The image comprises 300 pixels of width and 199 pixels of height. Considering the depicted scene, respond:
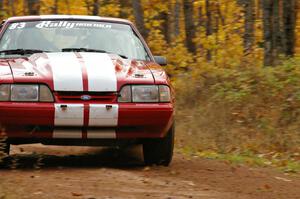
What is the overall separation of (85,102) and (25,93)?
554mm

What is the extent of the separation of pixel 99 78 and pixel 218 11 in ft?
47.4

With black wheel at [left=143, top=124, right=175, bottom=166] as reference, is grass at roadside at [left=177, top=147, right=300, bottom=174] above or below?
below

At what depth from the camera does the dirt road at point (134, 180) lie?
5.25m

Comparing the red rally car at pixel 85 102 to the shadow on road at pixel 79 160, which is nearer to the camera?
the red rally car at pixel 85 102

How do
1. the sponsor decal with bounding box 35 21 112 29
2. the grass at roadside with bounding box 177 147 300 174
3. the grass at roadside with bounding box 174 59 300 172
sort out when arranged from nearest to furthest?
the grass at roadside with bounding box 177 147 300 174, the sponsor decal with bounding box 35 21 112 29, the grass at roadside with bounding box 174 59 300 172

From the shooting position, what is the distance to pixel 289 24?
1254 centimetres

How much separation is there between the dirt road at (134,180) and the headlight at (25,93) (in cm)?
57

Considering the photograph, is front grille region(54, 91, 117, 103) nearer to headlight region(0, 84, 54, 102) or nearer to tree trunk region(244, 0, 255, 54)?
headlight region(0, 84, 54, 102)

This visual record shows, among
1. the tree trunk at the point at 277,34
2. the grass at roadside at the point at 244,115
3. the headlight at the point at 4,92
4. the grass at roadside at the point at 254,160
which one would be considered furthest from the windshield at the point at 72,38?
the tree trunk at the point at 277,34

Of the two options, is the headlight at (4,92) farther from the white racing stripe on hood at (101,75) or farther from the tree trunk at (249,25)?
the tree trunk at (249,25)

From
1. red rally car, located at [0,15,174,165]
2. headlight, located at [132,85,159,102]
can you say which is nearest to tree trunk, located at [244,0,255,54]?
red rally car, located at [0,15,174,165]

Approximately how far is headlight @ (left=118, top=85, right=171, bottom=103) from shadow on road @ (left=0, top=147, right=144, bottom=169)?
0.92 m

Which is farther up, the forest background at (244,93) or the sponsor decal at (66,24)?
the sponsor decal at (66,24)

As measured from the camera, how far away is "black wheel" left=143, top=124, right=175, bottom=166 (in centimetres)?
685
